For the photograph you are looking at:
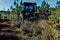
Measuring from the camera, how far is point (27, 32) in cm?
1966

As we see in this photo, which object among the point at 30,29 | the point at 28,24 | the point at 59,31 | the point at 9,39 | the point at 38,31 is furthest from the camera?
the point at 28,24

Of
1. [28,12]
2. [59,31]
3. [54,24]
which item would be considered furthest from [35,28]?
[28,12]

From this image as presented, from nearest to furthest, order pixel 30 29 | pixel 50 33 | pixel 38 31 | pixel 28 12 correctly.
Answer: pixel 50 33 < pixel 38 31 < pixel 30 29 < pixel 28 12

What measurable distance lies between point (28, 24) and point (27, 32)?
1566 millimetres

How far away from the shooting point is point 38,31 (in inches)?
706

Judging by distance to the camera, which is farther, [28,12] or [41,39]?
[28,12]

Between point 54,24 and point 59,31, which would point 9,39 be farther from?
Result: point 59,31

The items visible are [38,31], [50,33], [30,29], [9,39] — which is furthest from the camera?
[30,29]

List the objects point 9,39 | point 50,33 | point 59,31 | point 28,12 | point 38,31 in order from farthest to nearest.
Result: point 28,12
point 38,31
point 9,39
point 50,33
point 59,31

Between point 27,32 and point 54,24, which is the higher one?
point 54,24

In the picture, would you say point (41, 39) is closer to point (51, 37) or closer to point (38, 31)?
point (51, 37)

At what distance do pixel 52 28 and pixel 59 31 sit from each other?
106 cm

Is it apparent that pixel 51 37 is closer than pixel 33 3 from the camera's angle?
Yes

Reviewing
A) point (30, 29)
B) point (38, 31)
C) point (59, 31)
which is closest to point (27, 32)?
point (30, 29)
